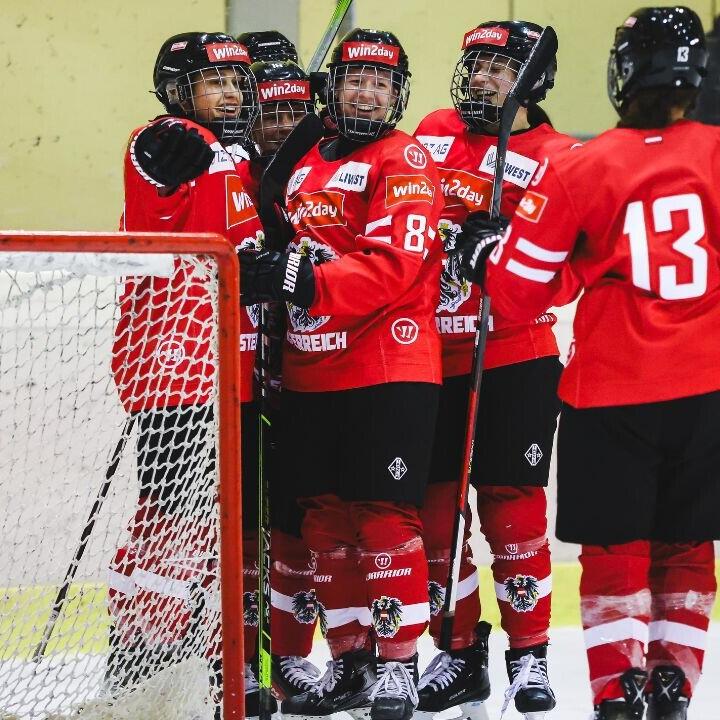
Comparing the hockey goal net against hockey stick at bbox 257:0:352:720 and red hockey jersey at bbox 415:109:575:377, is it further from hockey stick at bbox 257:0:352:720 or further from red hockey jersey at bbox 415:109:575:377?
red hockey jersey at bbox 415:109:575:377

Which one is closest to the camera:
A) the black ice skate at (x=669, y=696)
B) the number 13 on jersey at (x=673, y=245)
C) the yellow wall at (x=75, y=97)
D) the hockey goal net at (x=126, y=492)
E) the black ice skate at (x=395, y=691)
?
the number 13 on jersey at (x=673, y=245)

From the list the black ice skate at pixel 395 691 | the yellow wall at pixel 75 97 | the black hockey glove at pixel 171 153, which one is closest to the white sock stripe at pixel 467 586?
the black ice skate at pixel 395 691

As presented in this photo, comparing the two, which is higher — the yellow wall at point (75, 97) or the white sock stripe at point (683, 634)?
the yellow wall at point (75, 97)

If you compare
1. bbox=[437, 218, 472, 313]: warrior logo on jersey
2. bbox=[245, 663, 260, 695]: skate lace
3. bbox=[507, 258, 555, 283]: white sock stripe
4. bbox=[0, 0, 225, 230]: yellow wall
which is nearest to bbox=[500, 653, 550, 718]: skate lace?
bbox=[245, 663, 260, 695]: skate lace

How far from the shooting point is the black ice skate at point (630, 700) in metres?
2.23

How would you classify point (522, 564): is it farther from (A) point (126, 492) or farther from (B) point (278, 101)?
(B) point (278, 101)

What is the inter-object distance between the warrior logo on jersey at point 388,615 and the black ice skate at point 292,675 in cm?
33

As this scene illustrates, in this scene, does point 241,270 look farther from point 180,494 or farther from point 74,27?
point 74,27

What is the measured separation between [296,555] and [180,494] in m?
0.45

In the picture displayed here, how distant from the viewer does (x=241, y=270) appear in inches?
103

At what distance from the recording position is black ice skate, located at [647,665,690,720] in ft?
7.53

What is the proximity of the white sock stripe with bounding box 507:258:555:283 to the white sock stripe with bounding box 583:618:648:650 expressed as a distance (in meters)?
0.54

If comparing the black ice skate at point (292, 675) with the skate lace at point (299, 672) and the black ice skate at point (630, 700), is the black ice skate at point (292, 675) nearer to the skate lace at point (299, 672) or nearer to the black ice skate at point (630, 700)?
the skate lace at point (299, 672)

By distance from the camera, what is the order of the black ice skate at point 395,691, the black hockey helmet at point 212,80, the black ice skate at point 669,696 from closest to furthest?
the black ice skate at point 669,696, the black ice skate at point 395,691, the black hockey helmet at point 212,80
